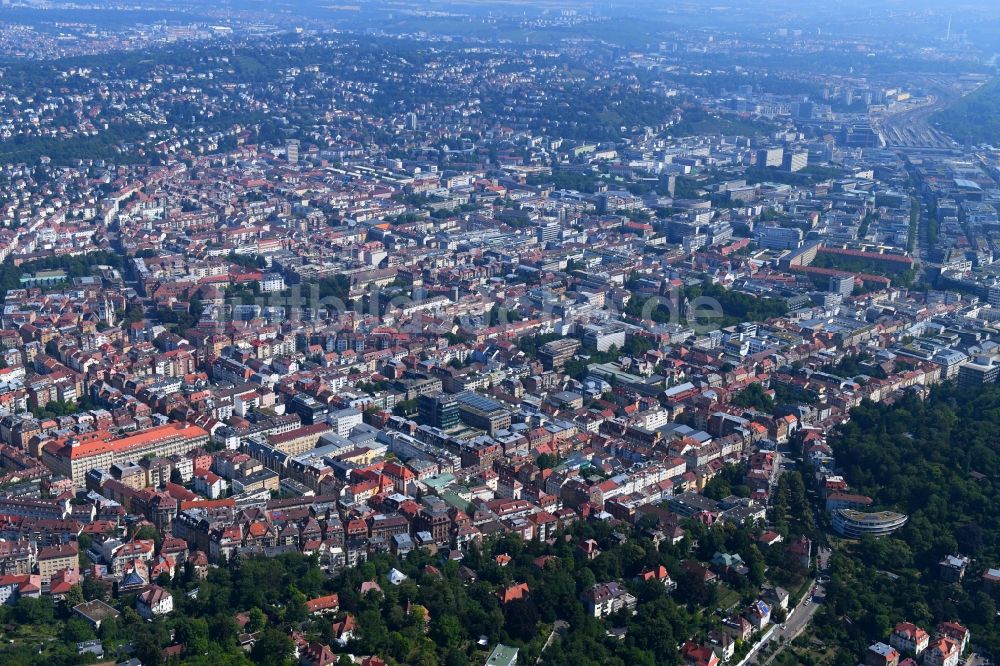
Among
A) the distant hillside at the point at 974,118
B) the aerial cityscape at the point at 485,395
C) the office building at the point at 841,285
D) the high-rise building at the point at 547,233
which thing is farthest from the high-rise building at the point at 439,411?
the distant hillside at the point at 974,118

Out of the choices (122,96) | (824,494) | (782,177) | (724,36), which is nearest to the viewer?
(824,494)

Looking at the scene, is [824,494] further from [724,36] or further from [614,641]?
[724,36]

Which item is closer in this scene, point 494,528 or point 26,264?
point 494,528

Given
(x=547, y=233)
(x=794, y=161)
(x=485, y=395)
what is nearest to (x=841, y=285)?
(x=547, y=233)

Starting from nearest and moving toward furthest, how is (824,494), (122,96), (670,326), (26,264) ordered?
1. (824,494)
2. (670,326)
3. (26,264)
4. (122,96)

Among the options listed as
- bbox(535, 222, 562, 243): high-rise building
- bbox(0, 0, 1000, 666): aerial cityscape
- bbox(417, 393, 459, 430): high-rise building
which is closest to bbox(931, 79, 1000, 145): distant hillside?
bbox(0, 0, 1000, 666): aerial cityscape

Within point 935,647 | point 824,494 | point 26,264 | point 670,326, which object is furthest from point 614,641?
point 26,264

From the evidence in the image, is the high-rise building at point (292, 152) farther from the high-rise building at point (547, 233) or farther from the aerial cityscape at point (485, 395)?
the high-rise building at point (547, 233)

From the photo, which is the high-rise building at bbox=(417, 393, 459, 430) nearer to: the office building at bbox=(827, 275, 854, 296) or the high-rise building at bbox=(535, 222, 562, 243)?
the office building at bbox=(827, 275, 854, 296)

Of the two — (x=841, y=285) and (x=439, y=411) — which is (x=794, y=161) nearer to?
(x=841, y=285)
